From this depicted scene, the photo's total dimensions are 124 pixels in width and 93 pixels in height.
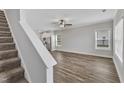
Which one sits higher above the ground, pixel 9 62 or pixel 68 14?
pixel 68 14

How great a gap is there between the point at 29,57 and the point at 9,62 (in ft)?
1.32

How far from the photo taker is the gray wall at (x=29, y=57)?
1573 millimetres

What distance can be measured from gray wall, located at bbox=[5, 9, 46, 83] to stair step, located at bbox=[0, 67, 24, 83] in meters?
0.13

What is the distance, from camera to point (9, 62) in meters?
1.95

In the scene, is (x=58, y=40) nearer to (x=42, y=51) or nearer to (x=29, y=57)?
(x=29, y=57)

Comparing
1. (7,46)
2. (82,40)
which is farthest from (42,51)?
(82,40)

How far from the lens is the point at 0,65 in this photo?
71.7 inches

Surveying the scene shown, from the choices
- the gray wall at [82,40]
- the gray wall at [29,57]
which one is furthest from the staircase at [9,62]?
the gray wall at [82,40]
